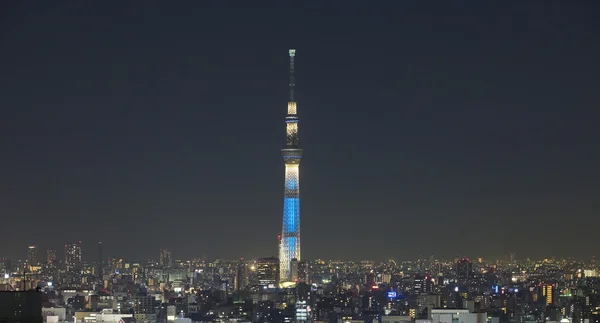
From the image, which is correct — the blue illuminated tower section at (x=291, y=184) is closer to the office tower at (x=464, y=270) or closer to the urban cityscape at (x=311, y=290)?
the urban cityscape at (x=311, y=290)

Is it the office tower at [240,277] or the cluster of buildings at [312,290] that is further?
the office tower at [240,277]

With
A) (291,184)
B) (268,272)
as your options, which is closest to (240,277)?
(268,272)

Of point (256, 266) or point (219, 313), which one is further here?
point (256, 266)

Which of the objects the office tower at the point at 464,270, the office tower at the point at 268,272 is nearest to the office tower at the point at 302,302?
the office tower at the point at 268,272

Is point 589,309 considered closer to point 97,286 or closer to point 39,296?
point 97,286

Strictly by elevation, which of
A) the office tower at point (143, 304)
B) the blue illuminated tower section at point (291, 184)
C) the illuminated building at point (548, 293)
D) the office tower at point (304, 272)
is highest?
the blue illuminated tower section at point (291, 184)

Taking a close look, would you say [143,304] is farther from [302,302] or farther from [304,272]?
[304,272]

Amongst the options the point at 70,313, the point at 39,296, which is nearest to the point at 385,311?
the point at 70,313
